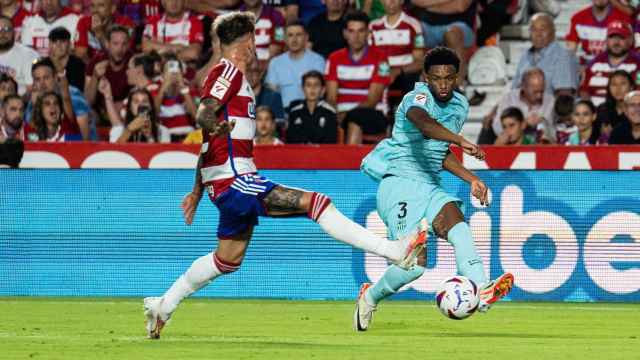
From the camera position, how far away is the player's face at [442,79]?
32.9 feet

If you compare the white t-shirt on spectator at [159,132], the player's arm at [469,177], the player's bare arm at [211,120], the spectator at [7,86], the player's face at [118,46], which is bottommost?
the white t-shirt on spectator at [159,132]

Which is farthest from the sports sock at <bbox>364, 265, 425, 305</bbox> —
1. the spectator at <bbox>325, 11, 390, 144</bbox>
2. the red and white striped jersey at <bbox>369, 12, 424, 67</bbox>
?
the red and white striped jersey at <bbox>369, 12, 424, 67</bbox>

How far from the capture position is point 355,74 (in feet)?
54.5

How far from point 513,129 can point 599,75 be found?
1.99m

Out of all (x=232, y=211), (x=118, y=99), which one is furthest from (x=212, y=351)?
(x=118, y=99)

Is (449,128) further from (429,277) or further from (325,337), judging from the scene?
(429,277)

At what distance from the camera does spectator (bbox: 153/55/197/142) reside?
664 inches

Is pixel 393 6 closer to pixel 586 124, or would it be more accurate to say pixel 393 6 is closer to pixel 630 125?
pixel 586 124

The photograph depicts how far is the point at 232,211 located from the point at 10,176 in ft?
17.7

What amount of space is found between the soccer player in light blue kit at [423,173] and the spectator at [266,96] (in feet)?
20.0

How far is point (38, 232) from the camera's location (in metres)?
13.8

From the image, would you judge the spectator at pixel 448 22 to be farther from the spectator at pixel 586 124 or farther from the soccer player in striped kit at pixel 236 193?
the soccer player in striped kit at pixel 236 193

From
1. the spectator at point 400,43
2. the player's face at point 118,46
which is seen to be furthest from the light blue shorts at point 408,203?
the player's face at point 118,46

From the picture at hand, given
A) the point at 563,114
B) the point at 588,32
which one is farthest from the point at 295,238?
the point at 588,32
